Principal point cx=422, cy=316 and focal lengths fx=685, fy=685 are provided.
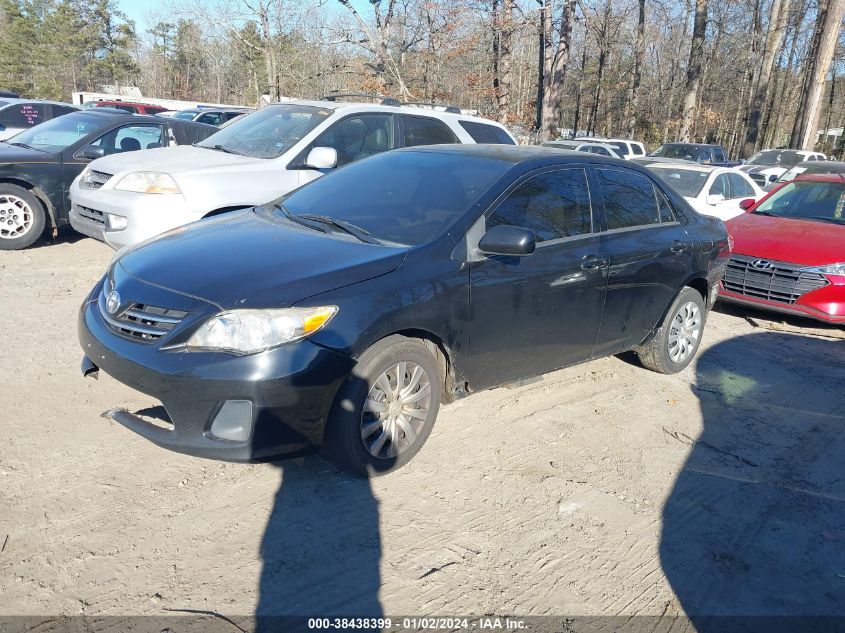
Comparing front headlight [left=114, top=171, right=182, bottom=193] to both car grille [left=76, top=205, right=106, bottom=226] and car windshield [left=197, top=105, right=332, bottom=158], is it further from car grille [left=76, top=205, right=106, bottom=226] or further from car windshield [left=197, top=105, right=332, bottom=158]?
car windshield [left=197, top=105, right=332, bottom=158]

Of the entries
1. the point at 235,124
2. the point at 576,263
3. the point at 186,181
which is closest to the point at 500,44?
the point at 235,124

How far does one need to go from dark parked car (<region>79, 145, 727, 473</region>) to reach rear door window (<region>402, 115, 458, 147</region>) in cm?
272

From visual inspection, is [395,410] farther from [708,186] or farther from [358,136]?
[708,186]

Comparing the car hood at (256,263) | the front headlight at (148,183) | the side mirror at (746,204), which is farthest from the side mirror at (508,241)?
the side mirror at (746,204)

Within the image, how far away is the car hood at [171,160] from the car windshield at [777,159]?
22.9 metres

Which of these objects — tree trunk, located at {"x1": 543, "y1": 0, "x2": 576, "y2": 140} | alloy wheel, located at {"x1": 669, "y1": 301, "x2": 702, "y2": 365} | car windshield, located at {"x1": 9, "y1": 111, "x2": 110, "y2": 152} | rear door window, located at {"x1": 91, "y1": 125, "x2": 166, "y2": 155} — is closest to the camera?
alloy wheel, located at {"x1": 669, "y1": 301, "x2": 702, "y2": 365}

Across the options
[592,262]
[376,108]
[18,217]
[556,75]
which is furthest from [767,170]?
[18,217]

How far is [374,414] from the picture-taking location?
3.57 metres

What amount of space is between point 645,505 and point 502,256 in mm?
1594

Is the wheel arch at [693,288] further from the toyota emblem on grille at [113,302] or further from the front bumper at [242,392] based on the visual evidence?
the toyota emblem on grille at [113,302]

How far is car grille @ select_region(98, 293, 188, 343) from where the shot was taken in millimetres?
3281

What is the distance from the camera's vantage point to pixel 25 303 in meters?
6.14

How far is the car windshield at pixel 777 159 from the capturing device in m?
24.4

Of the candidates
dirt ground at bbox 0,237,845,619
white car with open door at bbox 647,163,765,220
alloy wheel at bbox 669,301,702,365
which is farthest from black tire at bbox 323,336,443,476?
white car with open door at bbox 647,163,765,220
